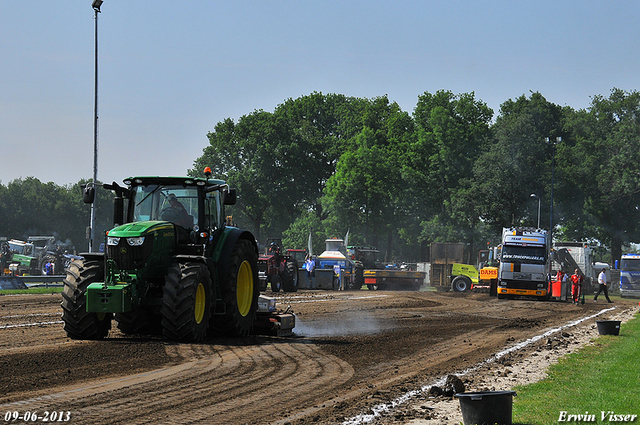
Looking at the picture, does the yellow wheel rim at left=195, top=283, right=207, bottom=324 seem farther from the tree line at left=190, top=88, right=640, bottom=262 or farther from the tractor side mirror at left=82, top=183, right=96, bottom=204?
the tree line at left=190, top=88, right=640, bottom=262

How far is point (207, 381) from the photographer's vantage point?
8625 mm

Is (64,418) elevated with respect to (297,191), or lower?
lower

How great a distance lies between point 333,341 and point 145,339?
359 cm

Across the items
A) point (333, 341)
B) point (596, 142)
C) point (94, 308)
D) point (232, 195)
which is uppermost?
point (596, 142)

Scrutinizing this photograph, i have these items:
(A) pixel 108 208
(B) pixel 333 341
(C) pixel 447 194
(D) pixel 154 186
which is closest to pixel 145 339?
(D) pixel 154 186

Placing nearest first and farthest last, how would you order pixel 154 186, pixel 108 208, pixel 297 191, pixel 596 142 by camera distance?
pixel 154 186
pixel 596 142
pixel 297 191
pixel 108 208

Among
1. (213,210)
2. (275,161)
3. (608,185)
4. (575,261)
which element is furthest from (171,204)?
(275,161)

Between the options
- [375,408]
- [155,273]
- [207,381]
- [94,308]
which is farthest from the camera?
[155,273]

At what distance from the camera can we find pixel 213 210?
1308 centimetres

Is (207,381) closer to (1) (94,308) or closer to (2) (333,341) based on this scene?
(1) (94,308)

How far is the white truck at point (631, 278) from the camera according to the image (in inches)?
1813

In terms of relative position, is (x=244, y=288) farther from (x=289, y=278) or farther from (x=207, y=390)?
(x=289, y=278)

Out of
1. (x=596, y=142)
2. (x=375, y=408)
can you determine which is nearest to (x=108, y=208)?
(x=596, y=142)

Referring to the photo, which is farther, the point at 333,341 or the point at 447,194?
the point at 447,194
